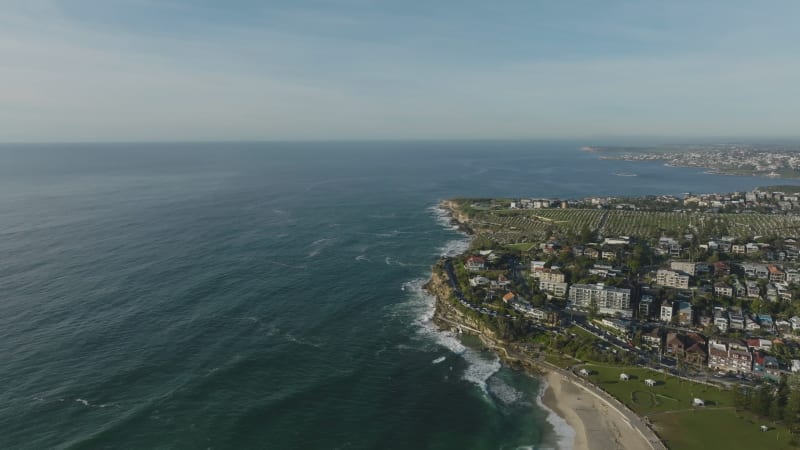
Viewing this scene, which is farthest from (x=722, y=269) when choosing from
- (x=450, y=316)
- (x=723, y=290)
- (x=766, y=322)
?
(x=450, y=316)

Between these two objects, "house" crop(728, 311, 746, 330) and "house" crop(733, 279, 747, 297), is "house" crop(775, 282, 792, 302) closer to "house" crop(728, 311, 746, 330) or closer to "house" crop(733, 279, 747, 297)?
"house" crop(733, 279, 747, 297)

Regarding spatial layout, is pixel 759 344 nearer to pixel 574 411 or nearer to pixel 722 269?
pixel 574 411

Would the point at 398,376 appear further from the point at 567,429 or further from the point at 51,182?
the point at 51,182

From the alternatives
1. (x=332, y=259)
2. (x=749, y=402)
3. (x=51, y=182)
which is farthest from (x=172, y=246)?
(x=51, y=182)

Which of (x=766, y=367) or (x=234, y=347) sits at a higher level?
(x=234, y=347)

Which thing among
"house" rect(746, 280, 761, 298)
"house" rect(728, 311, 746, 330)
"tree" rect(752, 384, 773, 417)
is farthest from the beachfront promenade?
"house" rect(746, 280, 761, 298)

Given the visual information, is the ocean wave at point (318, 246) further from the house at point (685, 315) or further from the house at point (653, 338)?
the house at point (685, 315)
